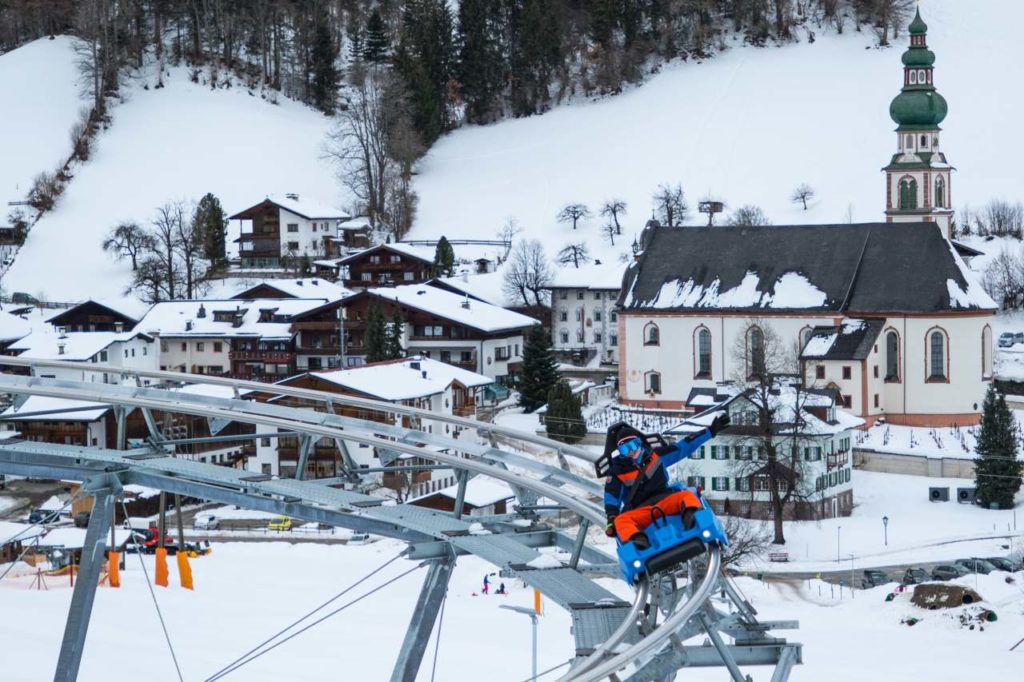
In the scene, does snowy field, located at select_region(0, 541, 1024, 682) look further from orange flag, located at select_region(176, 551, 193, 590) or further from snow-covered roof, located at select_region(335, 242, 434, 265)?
snow-covered roof, located at select_region(335, 242, 434, 265)

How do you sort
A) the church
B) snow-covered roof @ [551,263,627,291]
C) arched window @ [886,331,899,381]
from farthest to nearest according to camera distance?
snow-covered roof @ [551,263,627,291], arched window @ [886,331,899,381], the church

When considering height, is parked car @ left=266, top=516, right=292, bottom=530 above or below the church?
below

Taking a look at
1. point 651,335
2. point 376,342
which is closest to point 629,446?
point 651,335

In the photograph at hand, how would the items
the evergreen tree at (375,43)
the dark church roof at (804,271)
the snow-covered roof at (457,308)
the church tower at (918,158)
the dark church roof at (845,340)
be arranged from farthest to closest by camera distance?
the evergreen tree at (375,43), the snow-covered roof at (457,308), the church tower at (918,158), the dark church roof at (804,271), the dark church roof at (845,340)

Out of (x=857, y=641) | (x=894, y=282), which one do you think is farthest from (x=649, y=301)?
(x=857, y=641)

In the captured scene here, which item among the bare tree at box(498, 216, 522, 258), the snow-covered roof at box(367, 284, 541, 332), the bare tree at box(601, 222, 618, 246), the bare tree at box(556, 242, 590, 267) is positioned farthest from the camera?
the bare tree at box(498, 216, 522, 258)

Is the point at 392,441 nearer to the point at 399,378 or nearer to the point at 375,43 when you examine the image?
the point at 399,378

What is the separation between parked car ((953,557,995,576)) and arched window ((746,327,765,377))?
527 inches

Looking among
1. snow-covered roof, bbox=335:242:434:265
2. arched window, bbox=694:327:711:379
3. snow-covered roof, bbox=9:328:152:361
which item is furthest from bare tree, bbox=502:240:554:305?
snow-covered roof, bbox=9:328:152:361

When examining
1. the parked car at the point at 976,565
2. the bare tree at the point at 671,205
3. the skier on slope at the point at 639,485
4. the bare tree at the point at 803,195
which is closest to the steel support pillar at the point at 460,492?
the skier on slope at the point at 639,485

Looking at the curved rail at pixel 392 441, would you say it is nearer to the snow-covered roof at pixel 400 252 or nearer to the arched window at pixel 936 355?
the arched window at pixel 936 355

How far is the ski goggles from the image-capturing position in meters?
7.78

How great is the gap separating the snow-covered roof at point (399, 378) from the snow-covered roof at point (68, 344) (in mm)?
8933

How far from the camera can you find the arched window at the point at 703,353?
44.6 meters
